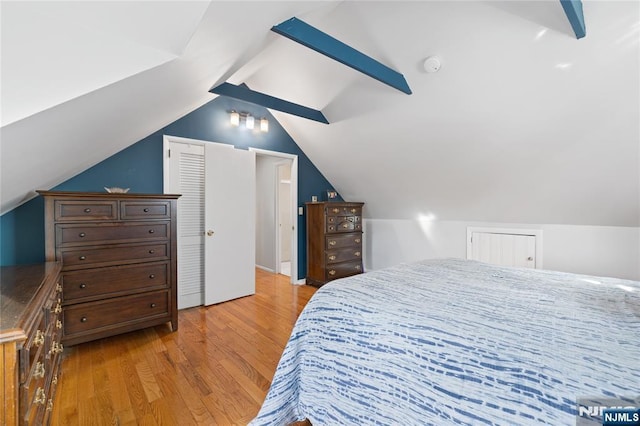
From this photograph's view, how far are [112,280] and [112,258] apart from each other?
18cm

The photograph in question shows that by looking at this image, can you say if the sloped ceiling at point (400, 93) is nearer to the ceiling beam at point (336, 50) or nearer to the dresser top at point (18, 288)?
the ceiling beam at point (336, 50)

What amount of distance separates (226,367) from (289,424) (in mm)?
742

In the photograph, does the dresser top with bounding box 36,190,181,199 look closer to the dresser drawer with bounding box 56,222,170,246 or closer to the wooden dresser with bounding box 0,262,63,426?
the dresser drawer with bounding box 56,222,170,246

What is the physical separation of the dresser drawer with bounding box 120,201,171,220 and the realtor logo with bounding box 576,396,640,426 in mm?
2844

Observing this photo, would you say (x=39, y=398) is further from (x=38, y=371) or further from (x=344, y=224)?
(x=344, y=224)

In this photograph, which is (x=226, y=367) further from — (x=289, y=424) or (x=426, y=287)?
(x=426, y=287)

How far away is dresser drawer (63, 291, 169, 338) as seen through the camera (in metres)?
2.12

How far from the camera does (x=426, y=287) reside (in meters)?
1.50

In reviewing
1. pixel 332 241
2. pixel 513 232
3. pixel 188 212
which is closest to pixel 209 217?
pixel 188 212

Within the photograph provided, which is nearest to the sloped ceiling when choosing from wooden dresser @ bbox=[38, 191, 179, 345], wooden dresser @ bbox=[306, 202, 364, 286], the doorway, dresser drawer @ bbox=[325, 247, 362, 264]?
wooden dresser @ bbox=[38, 191, 179, 345]

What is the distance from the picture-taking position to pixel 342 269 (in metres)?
4.14

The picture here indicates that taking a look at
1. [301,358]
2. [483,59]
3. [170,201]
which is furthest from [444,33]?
[170,201]

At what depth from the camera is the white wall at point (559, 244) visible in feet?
8.46

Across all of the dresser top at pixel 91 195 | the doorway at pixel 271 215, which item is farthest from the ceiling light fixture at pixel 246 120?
the dresser top at pixel 91 195
